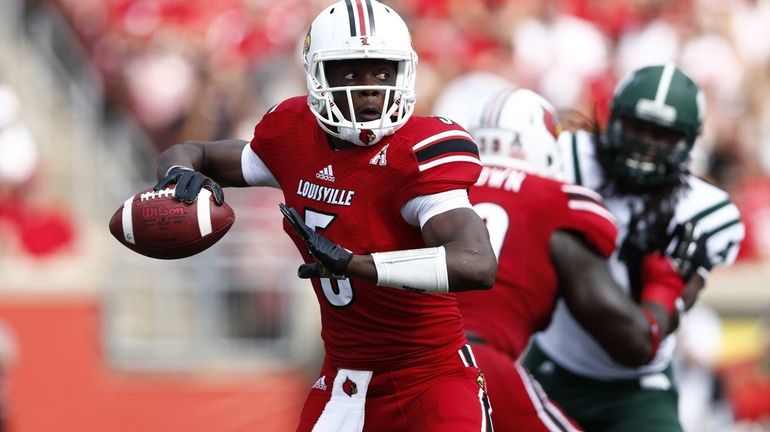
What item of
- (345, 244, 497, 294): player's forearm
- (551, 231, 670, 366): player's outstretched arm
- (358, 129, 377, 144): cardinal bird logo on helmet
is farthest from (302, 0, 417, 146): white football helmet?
(551, 231, 670, 366): player's outstretched arm

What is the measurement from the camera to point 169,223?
3.87 metres

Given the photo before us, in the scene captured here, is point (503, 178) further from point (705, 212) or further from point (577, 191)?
point (705, 212)

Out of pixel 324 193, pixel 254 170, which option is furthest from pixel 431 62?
pixel 324 193

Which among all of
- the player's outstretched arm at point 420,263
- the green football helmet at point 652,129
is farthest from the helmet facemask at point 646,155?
the player's outstretched arm at point 420,263

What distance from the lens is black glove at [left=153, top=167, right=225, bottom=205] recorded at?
3871 millimetres

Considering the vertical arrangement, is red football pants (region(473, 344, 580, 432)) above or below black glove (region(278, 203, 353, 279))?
below

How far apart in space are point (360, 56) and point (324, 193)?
397 mm

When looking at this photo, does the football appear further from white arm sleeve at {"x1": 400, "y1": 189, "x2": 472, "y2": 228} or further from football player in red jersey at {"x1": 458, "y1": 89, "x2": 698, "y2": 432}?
football player in red jersey at {"x1": 458, "y1": 89, "x2": 698, "y2": 432}

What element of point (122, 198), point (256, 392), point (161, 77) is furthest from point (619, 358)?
point (161, 77)

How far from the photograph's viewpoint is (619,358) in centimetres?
473

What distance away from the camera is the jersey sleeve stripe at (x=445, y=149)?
373cm

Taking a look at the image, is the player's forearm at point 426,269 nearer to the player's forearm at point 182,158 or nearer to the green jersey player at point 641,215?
the player's forearm at point 182,158

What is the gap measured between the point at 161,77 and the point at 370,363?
6.32 metres

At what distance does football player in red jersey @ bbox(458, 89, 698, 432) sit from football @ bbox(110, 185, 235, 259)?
3.13ft
